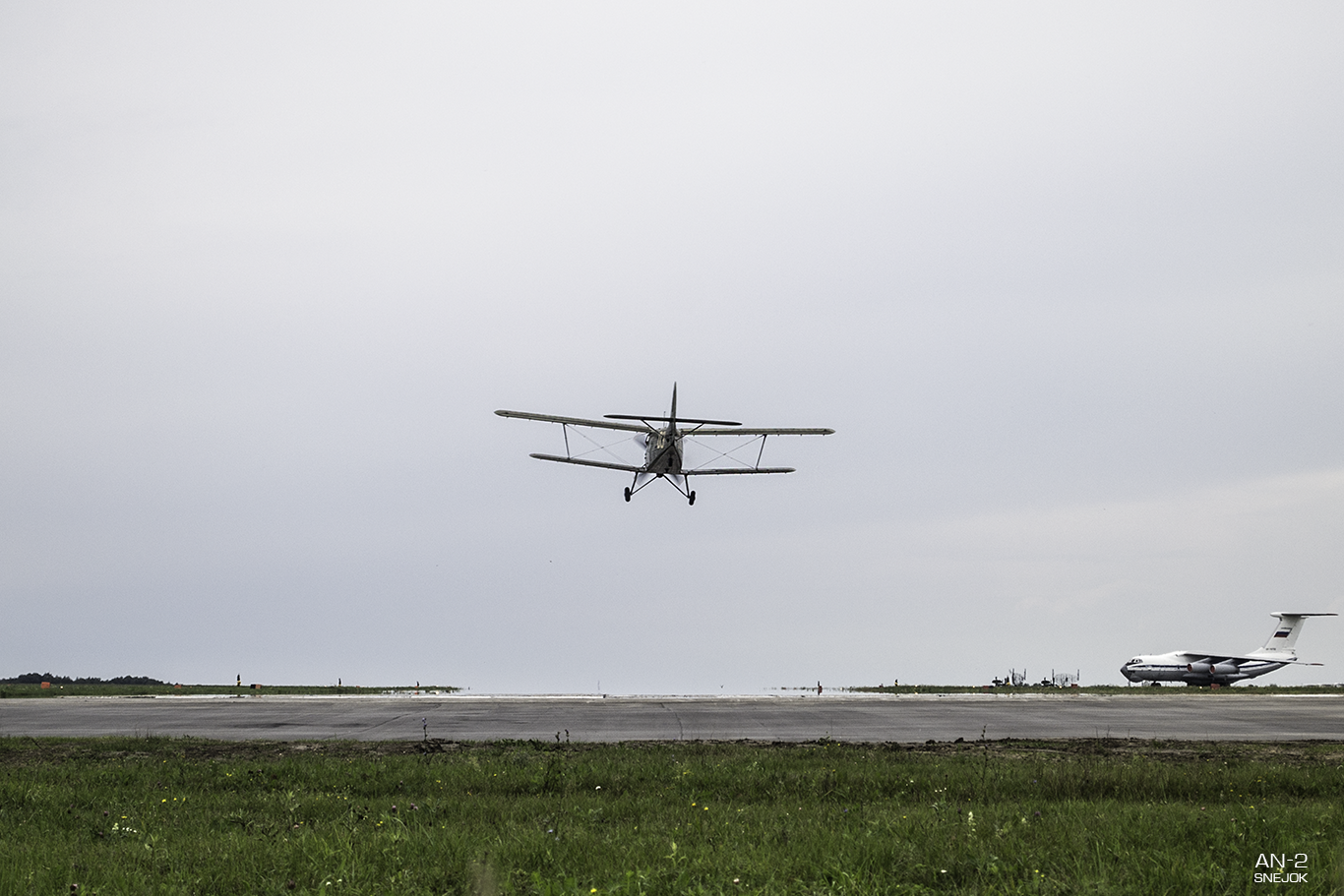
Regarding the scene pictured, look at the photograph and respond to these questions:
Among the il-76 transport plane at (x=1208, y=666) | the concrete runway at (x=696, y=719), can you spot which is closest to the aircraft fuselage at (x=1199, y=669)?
the il-76 transport plane at (x=1208, y=666)

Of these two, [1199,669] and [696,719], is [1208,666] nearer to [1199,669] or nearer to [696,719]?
[1199,669]

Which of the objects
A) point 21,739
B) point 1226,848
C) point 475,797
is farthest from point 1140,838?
point 21,739

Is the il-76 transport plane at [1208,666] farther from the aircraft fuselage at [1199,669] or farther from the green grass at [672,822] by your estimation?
the green grass at [672,822]

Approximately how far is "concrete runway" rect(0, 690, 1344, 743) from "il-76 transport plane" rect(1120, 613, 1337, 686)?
33.0 metres

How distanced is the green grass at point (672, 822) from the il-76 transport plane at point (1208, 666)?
68220mm

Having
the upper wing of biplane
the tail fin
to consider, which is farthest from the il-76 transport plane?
the upper wing of biplane

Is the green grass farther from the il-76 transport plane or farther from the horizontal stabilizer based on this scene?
Answer: the il-76 transport plane

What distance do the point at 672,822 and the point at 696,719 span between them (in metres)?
23.5

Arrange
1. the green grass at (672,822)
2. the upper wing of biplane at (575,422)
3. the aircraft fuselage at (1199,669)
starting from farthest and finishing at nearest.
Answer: the aircraft fuselage at (1199,669)
the upper wing of biplane at (575,422)
the green grass at (672,822)

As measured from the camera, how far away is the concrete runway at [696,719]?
1186 inches

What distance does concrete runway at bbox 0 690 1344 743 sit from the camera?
30.1m

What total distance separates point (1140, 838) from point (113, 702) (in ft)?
179

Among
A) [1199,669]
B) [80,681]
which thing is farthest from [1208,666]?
[80,681]

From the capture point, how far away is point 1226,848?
36.5ft
